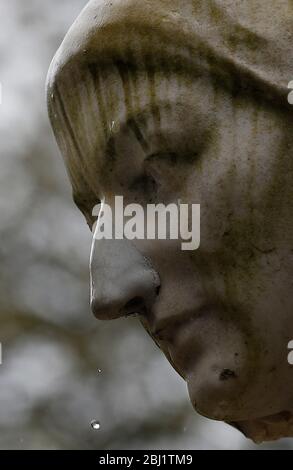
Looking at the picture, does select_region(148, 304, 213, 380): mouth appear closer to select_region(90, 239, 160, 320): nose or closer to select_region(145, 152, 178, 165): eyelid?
select_region(90, 239, 160, 320): nose

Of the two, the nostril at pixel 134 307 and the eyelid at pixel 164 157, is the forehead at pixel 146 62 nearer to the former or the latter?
the eyelid at pixel 164 157

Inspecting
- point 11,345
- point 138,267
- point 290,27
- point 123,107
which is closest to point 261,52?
point 290,27

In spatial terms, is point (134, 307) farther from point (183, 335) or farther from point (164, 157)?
point (164, 157)

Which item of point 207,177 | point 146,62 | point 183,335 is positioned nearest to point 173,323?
point 183,335

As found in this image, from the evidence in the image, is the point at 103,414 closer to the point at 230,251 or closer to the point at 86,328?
the point at 86,328

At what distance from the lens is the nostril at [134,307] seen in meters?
2.20

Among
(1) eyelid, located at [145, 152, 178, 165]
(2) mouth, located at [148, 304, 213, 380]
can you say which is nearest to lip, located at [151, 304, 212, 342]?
(2) mouth, located at [148, 304, 213, 380]

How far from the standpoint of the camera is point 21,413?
8.70 metres

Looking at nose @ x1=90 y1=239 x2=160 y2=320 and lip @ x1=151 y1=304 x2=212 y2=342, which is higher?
nose @ x1=90 y1=239 x2=160 y2=320

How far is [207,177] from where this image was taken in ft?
6.98

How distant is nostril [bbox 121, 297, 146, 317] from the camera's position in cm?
220

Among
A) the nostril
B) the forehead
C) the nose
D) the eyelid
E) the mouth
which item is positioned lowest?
the mouth

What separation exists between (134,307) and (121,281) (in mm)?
55

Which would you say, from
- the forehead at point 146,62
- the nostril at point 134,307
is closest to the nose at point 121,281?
the nostril at point 134,307
